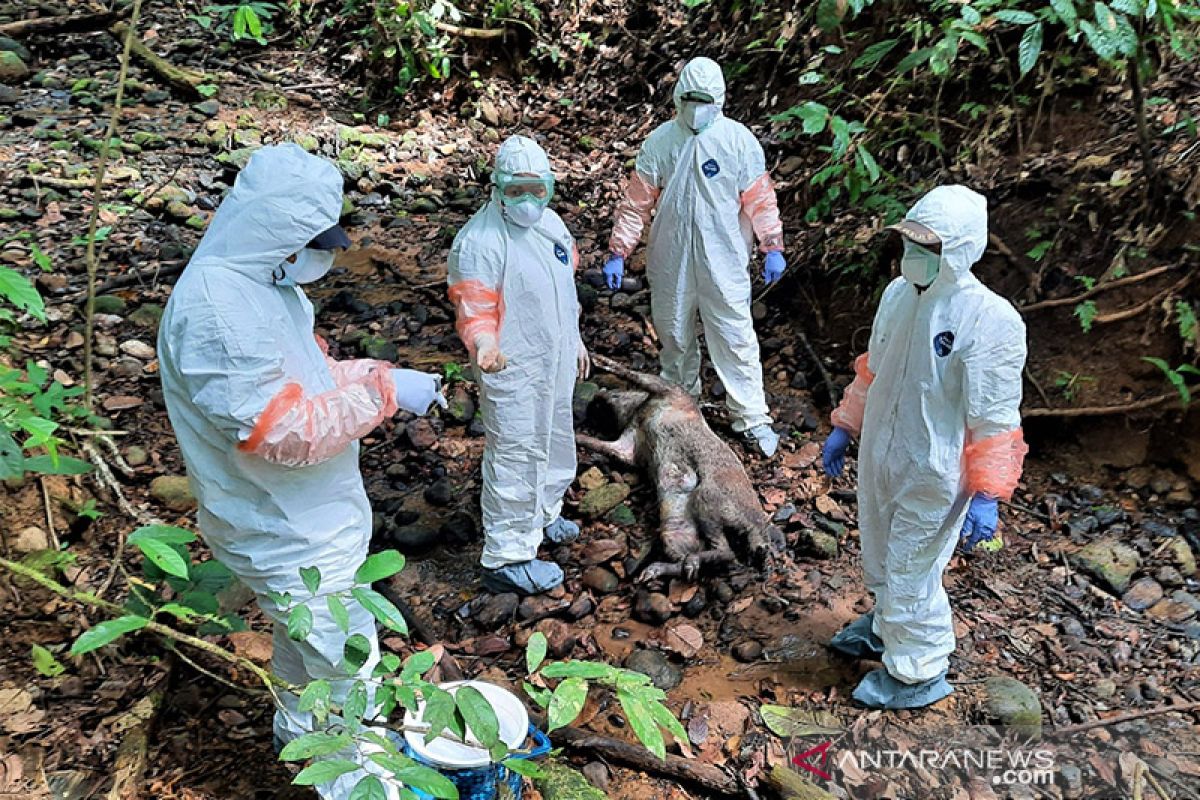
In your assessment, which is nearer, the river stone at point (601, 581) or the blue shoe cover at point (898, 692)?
the blue shoe cover at point (898, 692)

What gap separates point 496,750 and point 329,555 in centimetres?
101

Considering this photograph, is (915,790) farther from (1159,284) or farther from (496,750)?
(1159,284)

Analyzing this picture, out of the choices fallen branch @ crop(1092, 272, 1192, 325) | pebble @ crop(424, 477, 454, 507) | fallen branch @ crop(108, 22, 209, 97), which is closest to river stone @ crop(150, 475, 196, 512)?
pebble @ crop(424, 477, 454, 507)

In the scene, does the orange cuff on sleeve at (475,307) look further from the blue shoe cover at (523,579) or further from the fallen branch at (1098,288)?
the fallen branch at (1098,288)

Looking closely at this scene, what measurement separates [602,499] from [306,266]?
2.20 m

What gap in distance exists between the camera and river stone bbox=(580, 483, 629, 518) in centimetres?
425

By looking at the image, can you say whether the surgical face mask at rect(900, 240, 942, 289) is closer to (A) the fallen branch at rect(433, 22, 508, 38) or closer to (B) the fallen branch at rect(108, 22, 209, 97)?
(A) the fallen branch at rect(433, 22, 508, 38)

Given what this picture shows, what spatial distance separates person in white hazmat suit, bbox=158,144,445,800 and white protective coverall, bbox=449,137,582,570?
2.75 ft

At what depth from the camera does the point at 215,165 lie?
7086 millimetres

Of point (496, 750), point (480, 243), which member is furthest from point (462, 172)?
point (496, 750)

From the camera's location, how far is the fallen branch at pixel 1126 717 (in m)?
2.98

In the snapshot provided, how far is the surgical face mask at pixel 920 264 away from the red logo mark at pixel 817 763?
62.9 inches

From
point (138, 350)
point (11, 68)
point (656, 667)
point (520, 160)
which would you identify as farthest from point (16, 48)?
point (656, 667)

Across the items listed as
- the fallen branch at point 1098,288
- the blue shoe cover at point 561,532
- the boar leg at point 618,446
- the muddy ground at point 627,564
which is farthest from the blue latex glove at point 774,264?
the blue shoe cover at point 561,532
